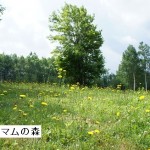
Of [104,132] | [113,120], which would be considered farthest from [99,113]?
[104,132]

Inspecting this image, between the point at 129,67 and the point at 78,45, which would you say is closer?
the point at 78,45

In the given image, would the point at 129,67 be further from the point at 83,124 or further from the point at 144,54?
the point at 83,124

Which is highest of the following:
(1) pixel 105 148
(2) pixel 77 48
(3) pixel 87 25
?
(3) pixel 87 25

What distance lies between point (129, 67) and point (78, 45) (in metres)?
38.1

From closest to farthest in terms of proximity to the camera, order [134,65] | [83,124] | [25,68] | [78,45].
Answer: [83,124] → [78,45] → [134,65] → [25,68]

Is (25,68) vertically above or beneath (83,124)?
above

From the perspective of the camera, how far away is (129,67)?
76062mm

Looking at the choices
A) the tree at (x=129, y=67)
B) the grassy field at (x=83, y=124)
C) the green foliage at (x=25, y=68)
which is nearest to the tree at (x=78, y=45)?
the grassy field at (x=83, y=124)

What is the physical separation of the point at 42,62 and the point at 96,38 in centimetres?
7942

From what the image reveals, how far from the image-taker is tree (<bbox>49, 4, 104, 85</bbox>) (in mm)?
38688

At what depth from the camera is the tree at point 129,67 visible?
75375mm

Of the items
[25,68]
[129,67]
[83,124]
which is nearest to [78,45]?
[83,124]

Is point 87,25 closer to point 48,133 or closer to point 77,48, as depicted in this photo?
point 77,48

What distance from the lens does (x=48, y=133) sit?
742 centimetres
